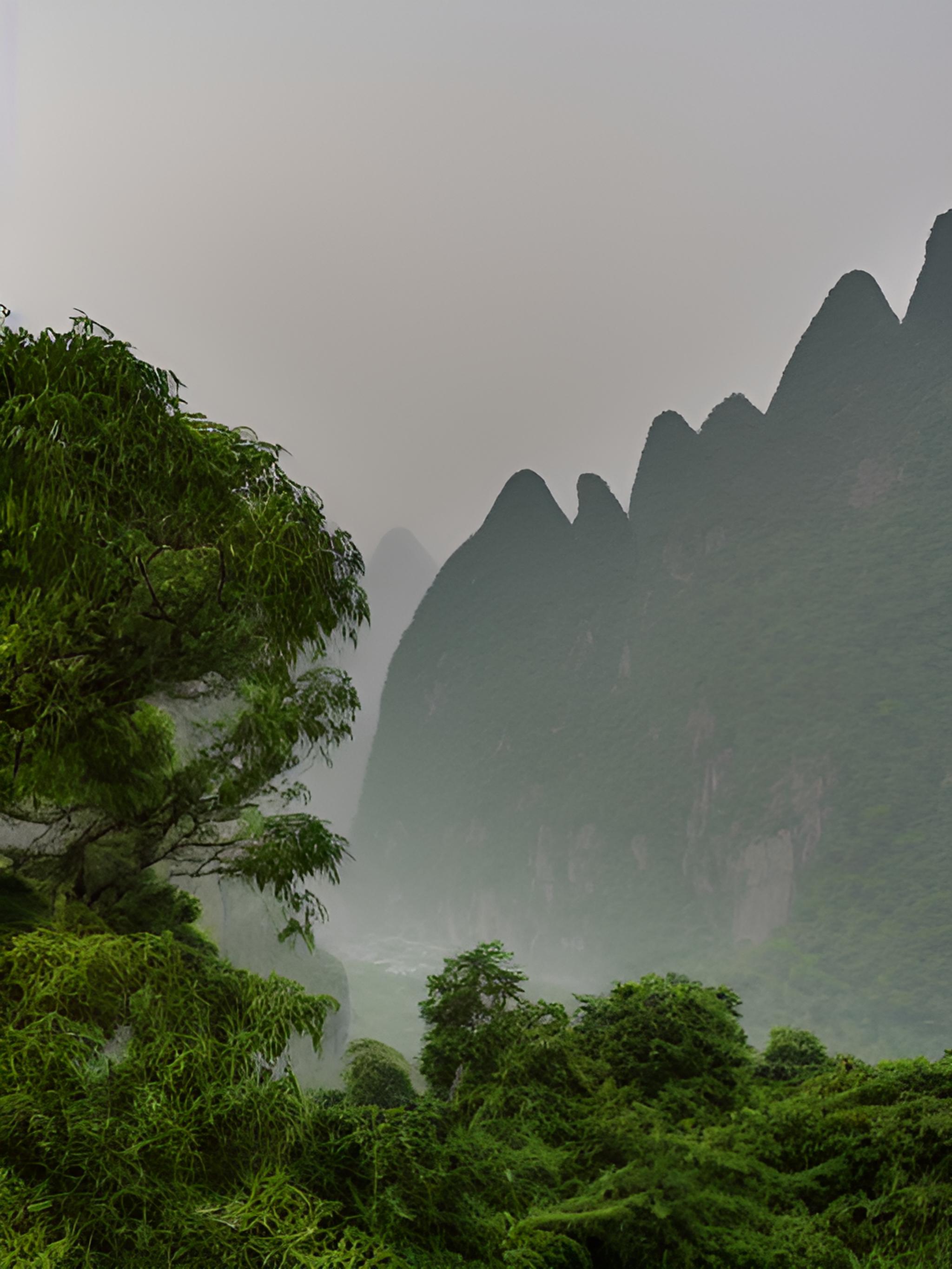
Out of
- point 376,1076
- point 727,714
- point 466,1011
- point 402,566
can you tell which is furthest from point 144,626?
point 402,566

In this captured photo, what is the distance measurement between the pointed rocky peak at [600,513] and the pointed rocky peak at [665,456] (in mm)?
2070

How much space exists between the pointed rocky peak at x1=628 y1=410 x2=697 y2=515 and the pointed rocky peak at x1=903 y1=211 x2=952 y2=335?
16.6 m

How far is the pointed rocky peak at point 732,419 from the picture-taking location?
190ft

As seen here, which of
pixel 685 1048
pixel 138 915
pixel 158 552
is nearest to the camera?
pixel 158 552

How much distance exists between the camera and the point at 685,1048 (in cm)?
422

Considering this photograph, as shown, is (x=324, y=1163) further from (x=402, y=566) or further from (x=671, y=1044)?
(x=402, y=566)

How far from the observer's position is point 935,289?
2047 inches

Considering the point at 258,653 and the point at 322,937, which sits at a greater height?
the point at 322,937

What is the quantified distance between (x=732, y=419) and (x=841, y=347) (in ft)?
29.3

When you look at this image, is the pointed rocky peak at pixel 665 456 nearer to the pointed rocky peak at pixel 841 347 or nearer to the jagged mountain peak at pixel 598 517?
the jagged mountain peak at pixel 598 517

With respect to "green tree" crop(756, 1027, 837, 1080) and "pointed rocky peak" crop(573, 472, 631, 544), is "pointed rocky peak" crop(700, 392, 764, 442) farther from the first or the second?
"green tree" crop(756, 1027, 837, 1080)

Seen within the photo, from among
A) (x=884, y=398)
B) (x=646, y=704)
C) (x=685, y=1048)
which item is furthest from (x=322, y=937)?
(x=884, y=398)

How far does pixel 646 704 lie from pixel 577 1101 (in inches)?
2067

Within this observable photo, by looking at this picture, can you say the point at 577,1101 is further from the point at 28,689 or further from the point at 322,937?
the point at 322,937
